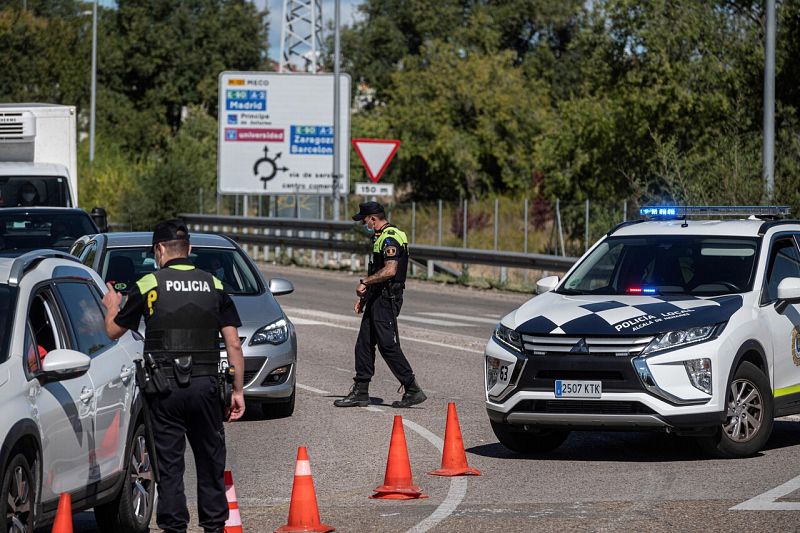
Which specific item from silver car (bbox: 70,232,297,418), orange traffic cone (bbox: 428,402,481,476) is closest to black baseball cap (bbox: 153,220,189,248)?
orange traffic cone (bbox: 428,402,481,476)

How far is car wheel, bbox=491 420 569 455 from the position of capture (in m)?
11.2

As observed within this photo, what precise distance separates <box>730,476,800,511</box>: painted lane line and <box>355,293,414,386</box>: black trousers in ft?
16.1

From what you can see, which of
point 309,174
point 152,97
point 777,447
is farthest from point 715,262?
point 152,97

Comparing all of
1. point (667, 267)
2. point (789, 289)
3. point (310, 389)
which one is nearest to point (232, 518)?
point (789, 289)

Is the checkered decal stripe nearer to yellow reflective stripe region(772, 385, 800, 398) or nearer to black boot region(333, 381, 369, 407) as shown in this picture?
yellow reflective stripe region(772, 385, 800, 398)

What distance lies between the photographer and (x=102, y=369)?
8.06 m

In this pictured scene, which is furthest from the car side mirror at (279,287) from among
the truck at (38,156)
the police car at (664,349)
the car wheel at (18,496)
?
the truck at (38,156)

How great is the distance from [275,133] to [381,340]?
29990 millimetres

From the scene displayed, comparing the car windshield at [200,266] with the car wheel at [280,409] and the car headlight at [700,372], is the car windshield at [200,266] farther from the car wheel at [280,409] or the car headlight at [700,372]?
the car headlight at [700,372]

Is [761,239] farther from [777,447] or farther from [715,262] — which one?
[777,447]

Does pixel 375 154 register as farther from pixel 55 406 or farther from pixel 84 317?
pixel 55 406

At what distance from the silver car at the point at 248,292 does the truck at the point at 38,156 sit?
8.62 metres

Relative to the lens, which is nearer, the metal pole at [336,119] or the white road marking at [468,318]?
the white road marking at [468,318]

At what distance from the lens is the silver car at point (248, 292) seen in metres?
13.1
